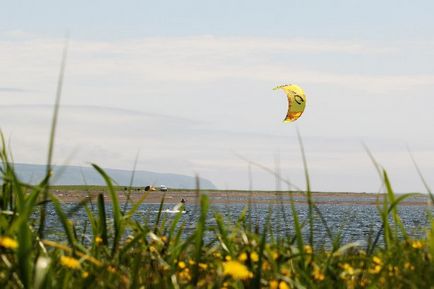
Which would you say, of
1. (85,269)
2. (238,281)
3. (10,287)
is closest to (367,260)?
(238,281)

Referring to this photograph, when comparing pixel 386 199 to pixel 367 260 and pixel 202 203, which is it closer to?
pixel 367 260

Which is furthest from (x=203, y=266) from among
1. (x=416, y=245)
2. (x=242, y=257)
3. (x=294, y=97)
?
(x=294, y=97)

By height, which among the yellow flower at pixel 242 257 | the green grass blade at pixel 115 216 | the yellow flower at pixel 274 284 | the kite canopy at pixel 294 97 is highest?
the kite canopy at pixel 294 97

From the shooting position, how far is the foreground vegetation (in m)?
5.28

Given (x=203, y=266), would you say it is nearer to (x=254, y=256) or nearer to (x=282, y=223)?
(x=254, y=256)

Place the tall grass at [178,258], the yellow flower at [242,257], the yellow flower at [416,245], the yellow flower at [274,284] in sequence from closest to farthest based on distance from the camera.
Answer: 1. the tall grass at [178,258]
2. the yellow flower at [274,284]
3. the yellow flower at [242,257]
4. the yellow flower at [416,245]

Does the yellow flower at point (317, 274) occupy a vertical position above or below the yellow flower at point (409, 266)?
below

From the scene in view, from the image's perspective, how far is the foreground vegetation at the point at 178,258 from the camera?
5.28 metres

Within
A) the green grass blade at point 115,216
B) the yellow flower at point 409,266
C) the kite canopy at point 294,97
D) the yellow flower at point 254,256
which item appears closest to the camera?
the yellow flower at point 254,256

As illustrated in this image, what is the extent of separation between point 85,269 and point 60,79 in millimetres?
1784

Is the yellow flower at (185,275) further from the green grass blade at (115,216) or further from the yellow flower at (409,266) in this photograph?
the yellow flower at (409,266)

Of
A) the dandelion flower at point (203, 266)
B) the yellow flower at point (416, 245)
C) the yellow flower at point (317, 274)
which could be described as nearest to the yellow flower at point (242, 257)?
the yellow flower at point (317, 274)

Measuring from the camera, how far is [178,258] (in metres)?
6.86

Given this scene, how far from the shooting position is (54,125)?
4914 millimetres
